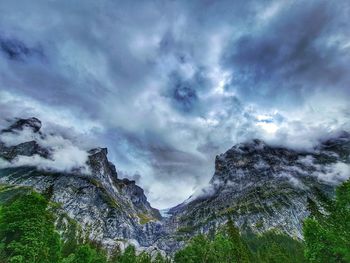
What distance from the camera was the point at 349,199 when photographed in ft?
126

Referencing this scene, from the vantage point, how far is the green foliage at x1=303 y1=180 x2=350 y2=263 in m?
37.6

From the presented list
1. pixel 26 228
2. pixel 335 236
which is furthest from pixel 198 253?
pixel 26 228

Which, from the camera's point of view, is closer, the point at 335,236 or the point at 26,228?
the point at 26,228

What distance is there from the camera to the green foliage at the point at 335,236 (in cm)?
3762

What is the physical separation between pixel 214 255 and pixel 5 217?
5300 cm

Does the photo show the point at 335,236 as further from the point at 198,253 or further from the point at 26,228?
the point at 198,253

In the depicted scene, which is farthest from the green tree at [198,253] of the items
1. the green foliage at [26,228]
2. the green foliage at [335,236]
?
the green foliage at [26,228]

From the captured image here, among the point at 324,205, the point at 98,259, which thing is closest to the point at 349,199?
the point at 324,205

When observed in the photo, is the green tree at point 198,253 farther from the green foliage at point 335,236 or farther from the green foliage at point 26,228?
the green foliage at point 26,228

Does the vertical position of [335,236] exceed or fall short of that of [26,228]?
it falls short

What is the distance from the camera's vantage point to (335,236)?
39156 millimetres

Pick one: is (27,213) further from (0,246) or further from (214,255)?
(214,255)

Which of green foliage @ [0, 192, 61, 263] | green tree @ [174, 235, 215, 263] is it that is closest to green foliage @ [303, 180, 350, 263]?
green tree @ [174, 235, 215, 263]

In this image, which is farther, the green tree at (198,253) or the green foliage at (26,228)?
the green tree at (198,253)
